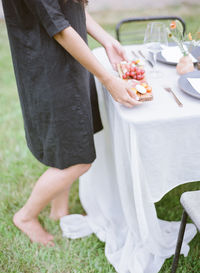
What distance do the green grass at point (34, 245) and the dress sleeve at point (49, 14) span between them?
1.11 m

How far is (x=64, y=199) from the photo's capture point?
1.90 metres

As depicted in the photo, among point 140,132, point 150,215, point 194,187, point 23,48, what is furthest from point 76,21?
point 194,187

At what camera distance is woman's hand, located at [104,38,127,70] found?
1572 mm

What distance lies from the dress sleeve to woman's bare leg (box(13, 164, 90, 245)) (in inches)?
24.8

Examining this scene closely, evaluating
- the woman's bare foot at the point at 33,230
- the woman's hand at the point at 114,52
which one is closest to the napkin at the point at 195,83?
the woman's hand at the point at 114,52

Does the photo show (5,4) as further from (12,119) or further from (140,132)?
(12,119)

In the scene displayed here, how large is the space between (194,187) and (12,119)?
174cm

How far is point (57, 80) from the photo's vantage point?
1293mm

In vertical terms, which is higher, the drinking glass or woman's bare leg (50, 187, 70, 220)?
the drinking glass

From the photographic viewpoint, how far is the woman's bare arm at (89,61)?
1174mm

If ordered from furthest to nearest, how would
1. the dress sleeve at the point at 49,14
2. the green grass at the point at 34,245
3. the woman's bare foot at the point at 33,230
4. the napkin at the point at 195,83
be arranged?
1. the woman's bare foot at the point at 33,230
2. the green grass at the point at 34,245
3. the napkin at the point at 195,83
4. the dress sleeve at the point at 49,14

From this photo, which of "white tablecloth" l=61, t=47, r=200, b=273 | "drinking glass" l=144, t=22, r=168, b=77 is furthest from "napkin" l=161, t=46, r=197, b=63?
"drinking glass" l=144, t=22, r=168, b=77

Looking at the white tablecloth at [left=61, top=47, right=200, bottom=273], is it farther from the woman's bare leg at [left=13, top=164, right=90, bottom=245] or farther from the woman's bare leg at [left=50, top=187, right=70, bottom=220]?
the woman's bare leg at [left=13, top=164, right=90, bottom=245]

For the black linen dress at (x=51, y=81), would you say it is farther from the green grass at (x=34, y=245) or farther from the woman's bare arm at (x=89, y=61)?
the green grass at (x=34, y=245)
